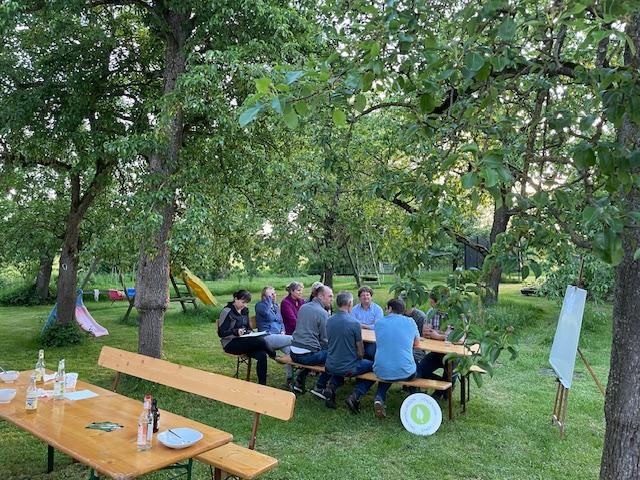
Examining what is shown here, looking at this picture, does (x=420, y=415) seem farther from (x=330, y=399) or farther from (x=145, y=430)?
(x=145, y=430)

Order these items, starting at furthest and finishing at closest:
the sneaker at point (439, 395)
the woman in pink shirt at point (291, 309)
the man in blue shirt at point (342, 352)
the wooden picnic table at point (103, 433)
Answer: the woman in pink shirt at point (291, 309) < the sneaker at point (439, 395) < the man in blue shirt at point (342, 352) < the wooden picnic table at point (103, 433)

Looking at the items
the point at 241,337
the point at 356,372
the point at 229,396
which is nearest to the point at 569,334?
the point at 356,372

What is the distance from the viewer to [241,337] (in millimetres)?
6758

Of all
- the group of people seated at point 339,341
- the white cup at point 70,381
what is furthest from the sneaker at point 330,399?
the white cup at point 70,381

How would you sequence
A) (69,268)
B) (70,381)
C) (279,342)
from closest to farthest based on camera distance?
(70,381), (279,342), (69,268)

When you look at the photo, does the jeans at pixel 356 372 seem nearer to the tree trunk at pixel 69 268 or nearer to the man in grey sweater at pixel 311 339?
the man in grey sweater at pixel 311 339

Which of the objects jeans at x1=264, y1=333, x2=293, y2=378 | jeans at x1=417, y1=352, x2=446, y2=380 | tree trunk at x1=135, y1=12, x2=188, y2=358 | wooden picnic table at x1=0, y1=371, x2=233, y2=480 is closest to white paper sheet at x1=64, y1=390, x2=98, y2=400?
wooden picnic table at x1=0, y1=371, x2=233, y2=480

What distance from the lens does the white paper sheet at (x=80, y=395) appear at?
3905mm

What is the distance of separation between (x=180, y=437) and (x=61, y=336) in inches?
325

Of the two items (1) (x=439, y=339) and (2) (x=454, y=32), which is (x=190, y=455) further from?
(1) (x=439, y=339)

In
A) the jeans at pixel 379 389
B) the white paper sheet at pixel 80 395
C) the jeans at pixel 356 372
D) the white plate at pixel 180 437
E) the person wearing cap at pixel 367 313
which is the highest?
the person wearing cap at pixel 367 313

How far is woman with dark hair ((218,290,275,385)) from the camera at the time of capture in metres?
6.72

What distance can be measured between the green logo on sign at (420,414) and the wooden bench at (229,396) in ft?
5.97

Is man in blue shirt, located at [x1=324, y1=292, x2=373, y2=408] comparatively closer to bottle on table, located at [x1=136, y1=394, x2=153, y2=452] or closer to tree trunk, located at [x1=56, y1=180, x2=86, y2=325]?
bottle on table, located at [x1=136, y1=394, x2=153, y2=452]
